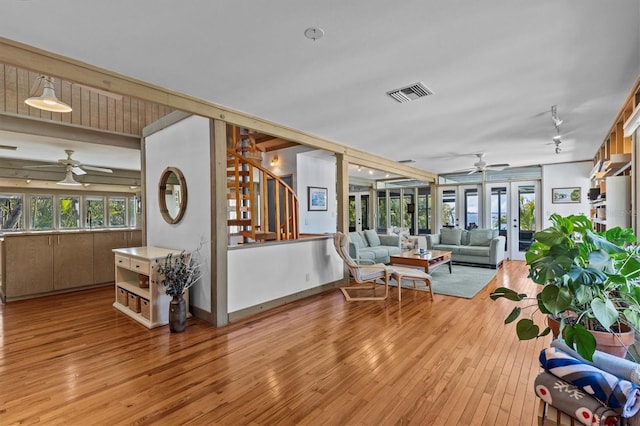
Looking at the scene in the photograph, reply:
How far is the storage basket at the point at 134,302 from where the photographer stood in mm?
3805

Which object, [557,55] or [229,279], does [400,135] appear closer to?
[557,55]

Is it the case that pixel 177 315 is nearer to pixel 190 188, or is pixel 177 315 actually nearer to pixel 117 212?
pixel 190 188

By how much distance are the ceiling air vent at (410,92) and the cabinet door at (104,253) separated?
5.47 meters

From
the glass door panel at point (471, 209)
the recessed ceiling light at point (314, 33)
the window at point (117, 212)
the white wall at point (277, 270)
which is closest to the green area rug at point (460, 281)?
the white wall at point (277, 270)

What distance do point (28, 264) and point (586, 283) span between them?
671 cm

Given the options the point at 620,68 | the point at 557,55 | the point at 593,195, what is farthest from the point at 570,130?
the point at 557,55

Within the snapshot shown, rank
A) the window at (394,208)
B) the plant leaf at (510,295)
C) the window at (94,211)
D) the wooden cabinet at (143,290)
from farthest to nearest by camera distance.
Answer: the window at (394,208) < the window at (94,211) < the wooden cabinet at (143,290) < the plant leaf at (510,295)

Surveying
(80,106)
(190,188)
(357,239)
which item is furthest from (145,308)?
(357,239)

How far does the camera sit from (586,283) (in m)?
1.31

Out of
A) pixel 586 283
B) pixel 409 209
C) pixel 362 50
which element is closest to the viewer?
pixel 586 283

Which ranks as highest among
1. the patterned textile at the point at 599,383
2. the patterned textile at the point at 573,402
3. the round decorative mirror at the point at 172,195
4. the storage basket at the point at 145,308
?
the round decorative mirror at the point at 172,195

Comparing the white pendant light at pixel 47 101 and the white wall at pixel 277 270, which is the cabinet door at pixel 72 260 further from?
the white wall at pixel 277 270

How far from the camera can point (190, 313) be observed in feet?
12.8

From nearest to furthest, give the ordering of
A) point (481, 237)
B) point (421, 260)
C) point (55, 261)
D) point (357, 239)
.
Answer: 1. point (55, 261)
2. point (421, 260)
3. point (357, 239)
4. point (481, 237)
